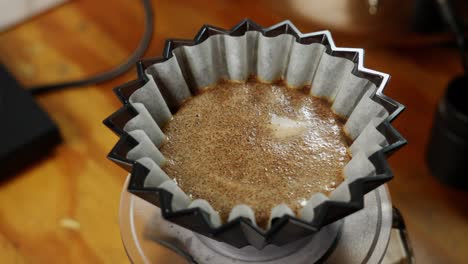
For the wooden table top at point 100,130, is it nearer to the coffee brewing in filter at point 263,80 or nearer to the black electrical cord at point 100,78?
the black electrical cord at point 100,78

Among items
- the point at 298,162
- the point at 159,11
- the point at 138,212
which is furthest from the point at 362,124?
the point at 159,11

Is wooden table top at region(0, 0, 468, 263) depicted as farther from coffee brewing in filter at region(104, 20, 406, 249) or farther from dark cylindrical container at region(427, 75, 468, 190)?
coffee brewing in filter at region(104, 20, 406, 249)

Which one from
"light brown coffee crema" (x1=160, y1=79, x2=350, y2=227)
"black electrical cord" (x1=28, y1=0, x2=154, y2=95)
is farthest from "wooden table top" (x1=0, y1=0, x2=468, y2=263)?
"light brown coffee crema" (x1=160, y1=79, x2=350, y2=227)

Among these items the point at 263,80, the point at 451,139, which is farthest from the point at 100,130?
the point at 451,139

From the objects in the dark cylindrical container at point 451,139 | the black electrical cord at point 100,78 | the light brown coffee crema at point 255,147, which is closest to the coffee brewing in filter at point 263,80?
the light brown coffee crema at point 255,147

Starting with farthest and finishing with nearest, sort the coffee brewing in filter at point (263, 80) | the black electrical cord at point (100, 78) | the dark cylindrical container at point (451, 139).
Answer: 1. the black electrical cord at point (100, 78)
2. the dark cylindrical container at point (451, 139)
3. the coffee brewing in filter at point (263, 80)

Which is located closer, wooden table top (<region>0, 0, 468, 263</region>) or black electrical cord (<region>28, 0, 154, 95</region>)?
wooden table top (<region>0, 0, 468, 263</region>)
